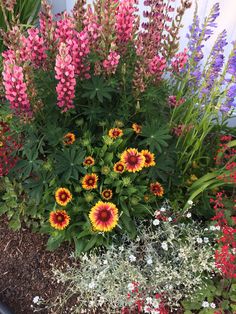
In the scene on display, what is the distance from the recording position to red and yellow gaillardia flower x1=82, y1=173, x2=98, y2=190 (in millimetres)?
2010

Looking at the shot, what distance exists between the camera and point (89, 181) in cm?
204

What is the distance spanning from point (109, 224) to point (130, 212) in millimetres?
269

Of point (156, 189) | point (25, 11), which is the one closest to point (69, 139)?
point (156, 189)

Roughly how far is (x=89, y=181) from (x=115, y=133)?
1.02 feet

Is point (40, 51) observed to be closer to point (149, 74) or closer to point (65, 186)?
point (149, 74)

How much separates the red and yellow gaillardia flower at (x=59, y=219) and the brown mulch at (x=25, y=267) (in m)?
0.31

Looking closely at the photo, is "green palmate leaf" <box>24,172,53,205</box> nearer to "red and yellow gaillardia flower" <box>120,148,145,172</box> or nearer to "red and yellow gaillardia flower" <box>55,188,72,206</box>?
"red and yellow gaillardia flower" <box>55,188,72,206</box>

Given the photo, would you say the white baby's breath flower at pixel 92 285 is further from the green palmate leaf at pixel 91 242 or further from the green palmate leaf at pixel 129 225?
the green palmate leaf at pixel 129 225

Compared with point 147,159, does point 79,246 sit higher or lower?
lower

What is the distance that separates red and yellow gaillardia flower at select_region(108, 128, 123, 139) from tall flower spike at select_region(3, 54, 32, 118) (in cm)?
48

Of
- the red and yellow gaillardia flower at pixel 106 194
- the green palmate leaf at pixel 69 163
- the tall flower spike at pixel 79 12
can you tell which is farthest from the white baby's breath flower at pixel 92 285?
the tall flower spike at pixel 79 12

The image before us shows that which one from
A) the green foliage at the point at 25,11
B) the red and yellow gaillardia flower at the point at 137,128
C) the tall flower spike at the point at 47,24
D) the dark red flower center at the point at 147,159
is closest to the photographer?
the tall flower spike at the point at 47,24

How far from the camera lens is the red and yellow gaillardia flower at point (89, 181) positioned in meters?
2.01

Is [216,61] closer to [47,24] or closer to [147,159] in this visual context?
[147,159]
